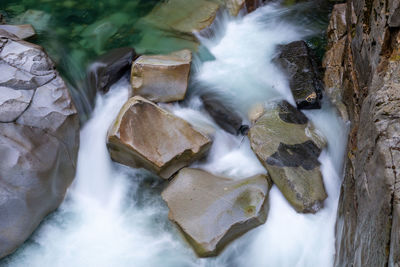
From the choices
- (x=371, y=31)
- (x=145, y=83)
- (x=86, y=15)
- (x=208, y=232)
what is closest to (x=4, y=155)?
(x=145, y=83)

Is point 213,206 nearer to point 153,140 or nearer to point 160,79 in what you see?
point 153,140

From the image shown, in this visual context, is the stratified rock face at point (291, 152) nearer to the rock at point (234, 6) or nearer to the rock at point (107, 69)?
the rock at point (107, 69)

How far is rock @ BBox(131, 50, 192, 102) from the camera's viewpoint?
407 cm

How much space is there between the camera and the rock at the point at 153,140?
3545 millimetres

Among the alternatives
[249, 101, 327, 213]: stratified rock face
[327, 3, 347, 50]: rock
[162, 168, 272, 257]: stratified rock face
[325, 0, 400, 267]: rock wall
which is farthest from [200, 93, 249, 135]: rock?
[327, 3, 347, 50]: rock

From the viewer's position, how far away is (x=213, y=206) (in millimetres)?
3307

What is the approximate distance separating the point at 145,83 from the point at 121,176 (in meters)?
1.04

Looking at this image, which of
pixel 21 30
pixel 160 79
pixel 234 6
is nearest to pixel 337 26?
pixel 234 6

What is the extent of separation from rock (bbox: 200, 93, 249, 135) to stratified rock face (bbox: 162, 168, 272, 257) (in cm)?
67

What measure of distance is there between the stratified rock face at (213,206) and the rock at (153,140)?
20 centimetres

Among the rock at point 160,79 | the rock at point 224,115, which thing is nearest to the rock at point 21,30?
the rock at point 160,79

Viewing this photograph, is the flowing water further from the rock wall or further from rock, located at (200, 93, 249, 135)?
the rock wall

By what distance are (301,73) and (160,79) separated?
5.39 ft

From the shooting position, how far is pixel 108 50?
475 cm
